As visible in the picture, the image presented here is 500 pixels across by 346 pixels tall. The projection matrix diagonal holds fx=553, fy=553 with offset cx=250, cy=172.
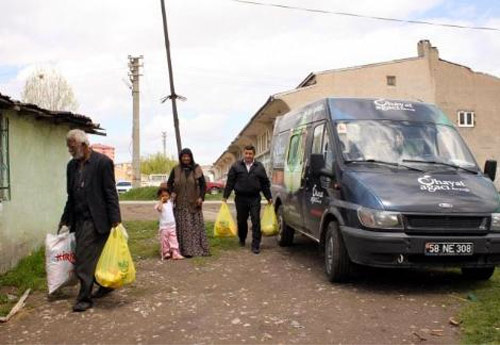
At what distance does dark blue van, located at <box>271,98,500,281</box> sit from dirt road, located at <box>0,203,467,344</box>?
1.40 ft

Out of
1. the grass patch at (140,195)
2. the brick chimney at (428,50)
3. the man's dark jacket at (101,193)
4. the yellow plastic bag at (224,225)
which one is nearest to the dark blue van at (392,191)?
the yellow plastic bag at (224,225)

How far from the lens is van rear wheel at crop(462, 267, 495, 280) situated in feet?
21.5

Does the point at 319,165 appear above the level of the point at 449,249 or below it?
above

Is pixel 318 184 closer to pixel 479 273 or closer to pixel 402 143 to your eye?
pixel 402 143

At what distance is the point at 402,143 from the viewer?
6.77 metres

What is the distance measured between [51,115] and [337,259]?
16.4 ft

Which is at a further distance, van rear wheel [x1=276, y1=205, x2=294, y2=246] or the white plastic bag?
van rear wheel [x1=276, y1=205, x2=294, y2=246]

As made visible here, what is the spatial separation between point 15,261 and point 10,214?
0.66 metres

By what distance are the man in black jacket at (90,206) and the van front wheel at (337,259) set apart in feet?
8.11

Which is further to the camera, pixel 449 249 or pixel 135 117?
pixel 135 117

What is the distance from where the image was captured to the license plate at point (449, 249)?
571 centimetres

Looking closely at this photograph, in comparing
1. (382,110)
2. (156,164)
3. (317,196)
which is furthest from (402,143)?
(156,164)

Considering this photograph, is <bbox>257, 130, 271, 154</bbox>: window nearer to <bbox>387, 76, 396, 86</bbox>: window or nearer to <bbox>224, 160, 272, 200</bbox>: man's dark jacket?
<bbox>387, 76, 396, 86</bbox>: window

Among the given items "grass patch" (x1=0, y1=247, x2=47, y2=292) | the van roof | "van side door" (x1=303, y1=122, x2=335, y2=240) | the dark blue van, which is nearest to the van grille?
the dark blue van
